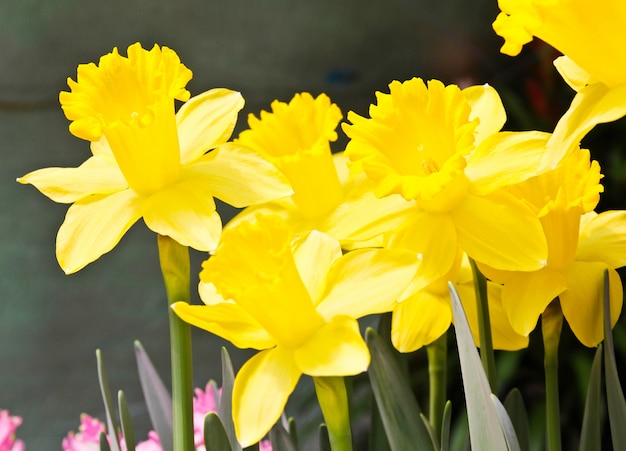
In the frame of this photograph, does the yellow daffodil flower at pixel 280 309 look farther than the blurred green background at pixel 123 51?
No

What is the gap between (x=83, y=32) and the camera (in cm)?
177

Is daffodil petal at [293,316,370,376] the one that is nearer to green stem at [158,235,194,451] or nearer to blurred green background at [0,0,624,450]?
green stem at [158,235,194,451]

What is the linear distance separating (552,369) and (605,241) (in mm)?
56

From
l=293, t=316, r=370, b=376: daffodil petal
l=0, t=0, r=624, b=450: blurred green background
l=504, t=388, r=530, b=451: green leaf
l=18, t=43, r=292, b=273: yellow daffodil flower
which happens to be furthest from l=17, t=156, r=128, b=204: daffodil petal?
l=0, t=0, r=624, b=450: blurred green background

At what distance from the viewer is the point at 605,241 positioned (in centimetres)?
34

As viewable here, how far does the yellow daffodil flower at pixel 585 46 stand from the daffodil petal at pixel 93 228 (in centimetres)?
15

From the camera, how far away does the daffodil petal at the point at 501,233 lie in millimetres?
294

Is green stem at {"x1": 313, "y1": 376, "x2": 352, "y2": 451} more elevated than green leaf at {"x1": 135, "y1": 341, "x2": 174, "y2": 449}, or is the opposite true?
green stem at {"x1": 313, "y1": 376, "x2": 352, "y2": 451}

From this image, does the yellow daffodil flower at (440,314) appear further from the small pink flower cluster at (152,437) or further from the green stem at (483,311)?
the small pink flower cluster at (152,437)

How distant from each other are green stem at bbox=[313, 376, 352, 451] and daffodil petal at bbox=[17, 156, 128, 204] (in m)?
0.11

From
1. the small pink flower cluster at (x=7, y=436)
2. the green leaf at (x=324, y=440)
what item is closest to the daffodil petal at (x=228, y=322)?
the green leaf at (x=324, y=440)

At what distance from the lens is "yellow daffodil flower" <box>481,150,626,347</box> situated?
315 mm

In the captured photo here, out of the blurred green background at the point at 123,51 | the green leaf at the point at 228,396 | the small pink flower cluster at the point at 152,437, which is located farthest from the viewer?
the blurred green background at the point at 123,51

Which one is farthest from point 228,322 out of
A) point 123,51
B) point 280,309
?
point 123,51
